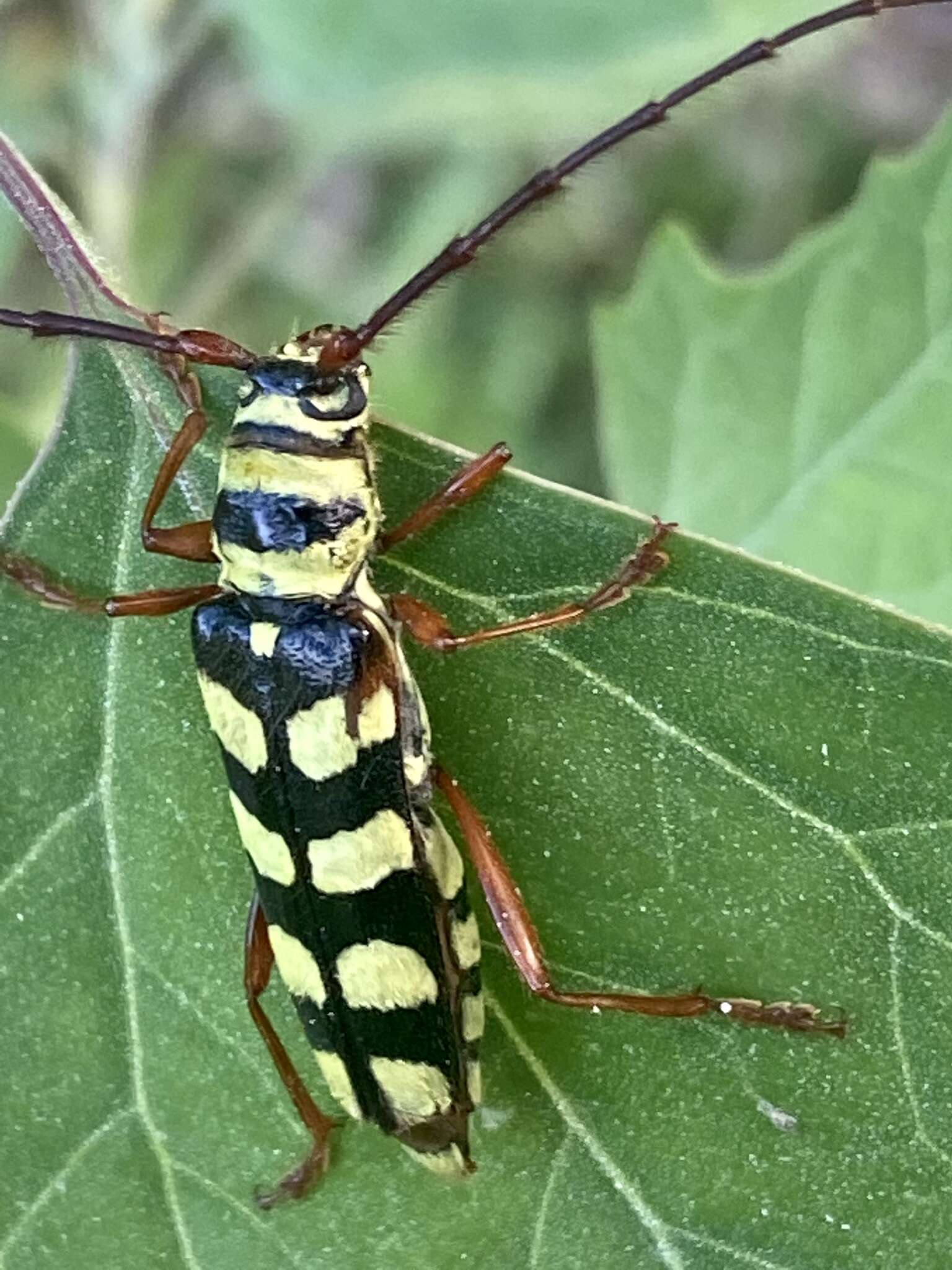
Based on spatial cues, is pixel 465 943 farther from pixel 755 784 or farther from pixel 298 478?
→ pixel 298 478

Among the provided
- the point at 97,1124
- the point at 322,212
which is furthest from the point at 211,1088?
the point at 322,212

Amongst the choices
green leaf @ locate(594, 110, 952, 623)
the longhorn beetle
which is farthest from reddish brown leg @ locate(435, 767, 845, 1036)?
green leaf @ locate(594, 110, 952, 623)

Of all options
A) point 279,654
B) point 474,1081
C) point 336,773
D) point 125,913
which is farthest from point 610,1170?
point 279,654

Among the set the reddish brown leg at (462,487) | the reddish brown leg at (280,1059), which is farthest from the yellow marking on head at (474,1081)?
the reddish brown leg at (462,487)

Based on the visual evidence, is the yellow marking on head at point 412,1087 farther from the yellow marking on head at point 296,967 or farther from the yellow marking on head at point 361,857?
the yellow marking on head at point 361,857

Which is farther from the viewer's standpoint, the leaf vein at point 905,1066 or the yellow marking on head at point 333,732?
the yellow marking on head at point 333,732

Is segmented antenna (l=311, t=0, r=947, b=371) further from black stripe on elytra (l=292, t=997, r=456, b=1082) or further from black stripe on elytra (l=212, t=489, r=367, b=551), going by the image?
black stripe on elytra (l=292, t=997, r=456, b=1082)

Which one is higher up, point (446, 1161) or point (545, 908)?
point (545, 908)
